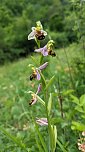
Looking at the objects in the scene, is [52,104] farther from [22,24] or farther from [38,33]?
[22,24]

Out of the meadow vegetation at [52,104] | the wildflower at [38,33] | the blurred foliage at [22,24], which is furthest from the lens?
the blurred foliage at [22,24]

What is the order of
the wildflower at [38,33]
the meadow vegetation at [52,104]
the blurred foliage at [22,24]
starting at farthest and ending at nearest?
the blurred foliage at [22,24] < the meadow vegetation at [52,104] < the wildflower at [38,33]

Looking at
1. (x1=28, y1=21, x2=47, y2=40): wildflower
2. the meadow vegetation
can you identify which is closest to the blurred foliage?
the meadow vegetation

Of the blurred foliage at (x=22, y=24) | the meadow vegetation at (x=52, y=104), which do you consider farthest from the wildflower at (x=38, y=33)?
the blurred foliage at (x=22, y=24)

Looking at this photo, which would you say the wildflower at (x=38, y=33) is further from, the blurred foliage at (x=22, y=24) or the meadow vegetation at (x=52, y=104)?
the blurred foliage at (x=22, y=24)

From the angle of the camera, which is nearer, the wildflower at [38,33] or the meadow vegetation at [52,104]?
the wildflower at [38,33]

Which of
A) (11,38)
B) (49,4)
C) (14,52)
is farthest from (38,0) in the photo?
(14,52)

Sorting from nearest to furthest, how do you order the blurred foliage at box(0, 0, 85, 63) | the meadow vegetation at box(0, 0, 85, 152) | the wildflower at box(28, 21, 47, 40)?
1. the wildflower at box(28, 21, 47, 40)
2. the meadow vegetation at box(0, 0, 85, 152)
3. the blurred foliage at box(0, 0, 85, 63)

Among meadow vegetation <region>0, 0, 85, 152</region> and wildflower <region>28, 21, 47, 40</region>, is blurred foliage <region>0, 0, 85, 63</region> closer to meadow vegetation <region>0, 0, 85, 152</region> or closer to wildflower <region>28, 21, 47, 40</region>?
meadow vegetation <region>0, 0, 85, 152</region>

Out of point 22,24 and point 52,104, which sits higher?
point 52,104

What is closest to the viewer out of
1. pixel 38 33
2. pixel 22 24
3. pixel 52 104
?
pixel 38 33

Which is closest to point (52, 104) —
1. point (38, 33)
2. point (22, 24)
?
point (38, 33)

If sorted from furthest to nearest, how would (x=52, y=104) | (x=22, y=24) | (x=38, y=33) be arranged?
(x=22, y=24) → (x=52, y=104) → (x=38, y=33)
